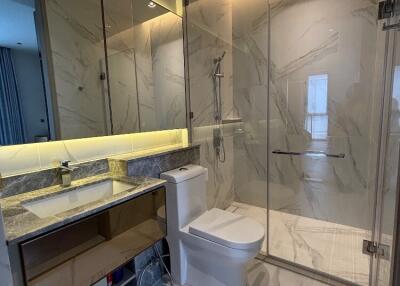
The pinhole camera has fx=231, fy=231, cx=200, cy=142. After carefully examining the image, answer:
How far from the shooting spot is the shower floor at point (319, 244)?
1.82 meters

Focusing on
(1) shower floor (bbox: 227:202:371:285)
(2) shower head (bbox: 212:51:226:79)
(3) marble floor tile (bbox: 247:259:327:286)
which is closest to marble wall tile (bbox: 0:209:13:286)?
(3) marble floor tile (bbox: 247:259:327:286)

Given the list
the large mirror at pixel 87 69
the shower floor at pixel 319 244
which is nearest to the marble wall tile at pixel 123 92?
the large mirror at pixel 87 69

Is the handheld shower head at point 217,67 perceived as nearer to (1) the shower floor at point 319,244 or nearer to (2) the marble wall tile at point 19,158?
(1) the shower floor at point 319,244

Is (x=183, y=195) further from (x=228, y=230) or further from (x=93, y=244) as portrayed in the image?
(x=93, y=244)

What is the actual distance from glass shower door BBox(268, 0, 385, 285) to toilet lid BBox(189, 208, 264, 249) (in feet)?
2.18

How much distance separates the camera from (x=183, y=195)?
1.66 meters

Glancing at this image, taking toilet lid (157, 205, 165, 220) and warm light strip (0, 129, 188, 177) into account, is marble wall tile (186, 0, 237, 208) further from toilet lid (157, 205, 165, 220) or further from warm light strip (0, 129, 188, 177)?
toilet lid (157, 205, 165, 220)

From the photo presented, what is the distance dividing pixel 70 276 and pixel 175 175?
85 cm

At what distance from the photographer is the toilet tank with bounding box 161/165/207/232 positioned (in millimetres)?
1626

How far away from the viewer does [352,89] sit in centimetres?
220

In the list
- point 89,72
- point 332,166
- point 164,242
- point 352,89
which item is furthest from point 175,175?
point 352,89

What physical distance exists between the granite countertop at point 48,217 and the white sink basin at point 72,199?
2 centimetres

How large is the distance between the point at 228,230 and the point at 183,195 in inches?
15.4

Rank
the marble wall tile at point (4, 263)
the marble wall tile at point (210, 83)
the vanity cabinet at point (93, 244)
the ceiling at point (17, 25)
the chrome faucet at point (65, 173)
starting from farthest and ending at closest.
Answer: the marble wall tile at point (210, 83) → the chrome faucet at point (65, 173) → the ceiling at point (17, 25) → the vanity cabinet at point (93, 244) → the marble wall tile at point (4, 263)
